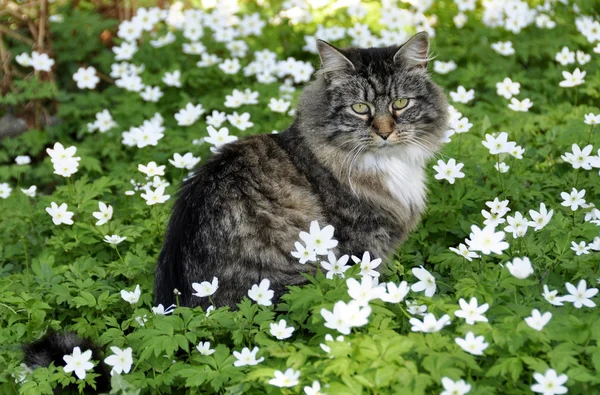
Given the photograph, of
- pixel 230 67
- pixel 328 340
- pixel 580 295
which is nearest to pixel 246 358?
pixel 328 340

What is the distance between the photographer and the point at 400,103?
167 inches

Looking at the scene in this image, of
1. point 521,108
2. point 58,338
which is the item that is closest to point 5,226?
point 58,338

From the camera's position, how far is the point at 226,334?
3555 millimetres

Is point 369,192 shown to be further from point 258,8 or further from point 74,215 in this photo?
point 258,8

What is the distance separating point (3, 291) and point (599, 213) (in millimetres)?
2892

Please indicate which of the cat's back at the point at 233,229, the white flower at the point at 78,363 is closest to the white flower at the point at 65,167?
the cat's back at the point at 233,229

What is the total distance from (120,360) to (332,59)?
6.18ft

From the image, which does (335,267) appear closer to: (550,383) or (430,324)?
(430,324)

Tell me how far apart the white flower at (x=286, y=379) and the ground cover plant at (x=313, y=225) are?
0.01 metres

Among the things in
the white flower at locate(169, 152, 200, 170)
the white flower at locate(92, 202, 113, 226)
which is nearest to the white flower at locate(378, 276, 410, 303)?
the white flower at locate(92, 202, 113, 226)

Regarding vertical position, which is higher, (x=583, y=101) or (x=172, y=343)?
(x=172, y=343)

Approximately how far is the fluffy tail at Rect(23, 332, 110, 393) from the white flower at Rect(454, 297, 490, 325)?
151cm

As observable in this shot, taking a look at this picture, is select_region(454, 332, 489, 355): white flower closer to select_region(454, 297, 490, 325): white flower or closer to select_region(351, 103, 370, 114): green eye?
select_region(454, 297, 490, 325): white flower

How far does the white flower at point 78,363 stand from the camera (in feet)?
11.0
